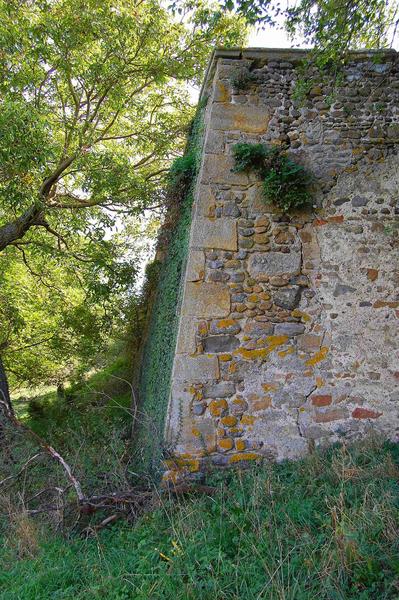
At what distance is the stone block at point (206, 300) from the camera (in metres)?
4.97

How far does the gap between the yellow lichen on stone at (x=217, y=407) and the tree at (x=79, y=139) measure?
359cm

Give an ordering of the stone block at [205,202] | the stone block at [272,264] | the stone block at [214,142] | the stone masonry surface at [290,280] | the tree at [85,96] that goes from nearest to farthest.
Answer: the stone masonry surface at [290,280]
the stone block at [272,264]
the stone block at [205,202]
the stone block at [214,142]
the tree at [85,96]

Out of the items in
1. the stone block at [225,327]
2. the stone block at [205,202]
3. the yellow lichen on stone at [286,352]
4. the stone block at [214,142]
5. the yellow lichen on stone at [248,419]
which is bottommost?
the yellow lichen on stone at [248,419]

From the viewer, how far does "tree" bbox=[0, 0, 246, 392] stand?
246 inches

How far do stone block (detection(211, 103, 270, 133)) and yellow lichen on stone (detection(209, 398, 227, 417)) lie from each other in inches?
120

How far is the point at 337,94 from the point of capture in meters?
5.34

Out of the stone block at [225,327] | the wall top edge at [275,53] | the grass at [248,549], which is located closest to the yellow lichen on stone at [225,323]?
the stone block at [225,327]

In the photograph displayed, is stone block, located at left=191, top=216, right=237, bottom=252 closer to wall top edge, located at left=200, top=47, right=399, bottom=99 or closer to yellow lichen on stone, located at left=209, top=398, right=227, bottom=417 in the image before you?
yellow lichen on stone, located at left=209, top=398, right=227, bottom=417

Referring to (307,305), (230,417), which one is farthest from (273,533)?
(307,305)

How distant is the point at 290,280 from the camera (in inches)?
199

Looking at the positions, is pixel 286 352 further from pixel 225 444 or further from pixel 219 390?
pixel 225 444

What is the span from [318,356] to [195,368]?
133 cm

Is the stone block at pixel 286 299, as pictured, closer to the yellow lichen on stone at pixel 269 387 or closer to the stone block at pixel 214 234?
the stone block at pixel 214 234

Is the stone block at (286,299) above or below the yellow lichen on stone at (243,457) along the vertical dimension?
above
